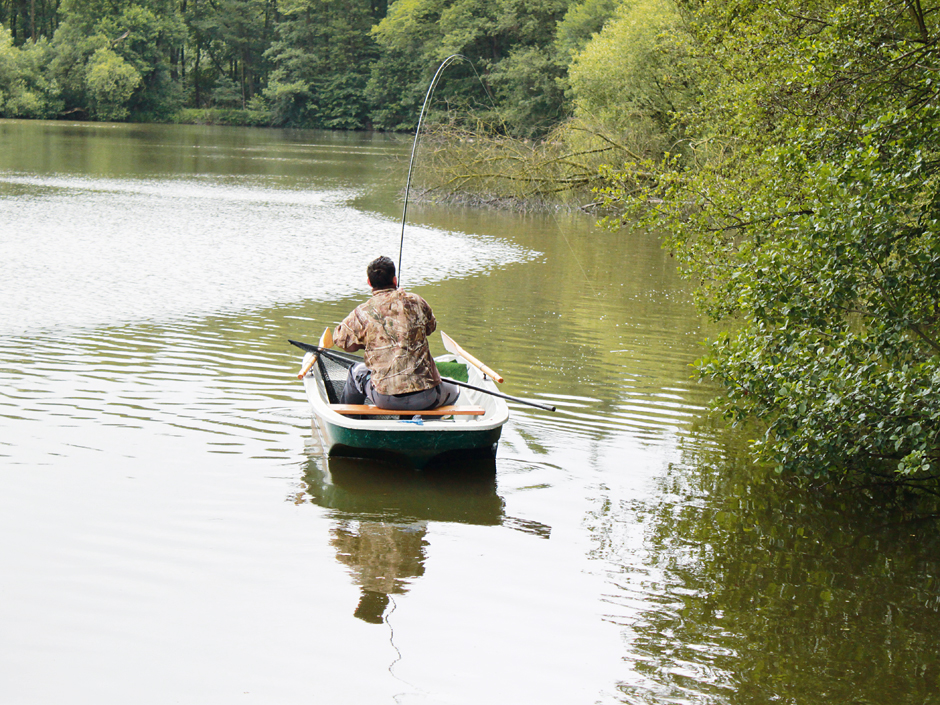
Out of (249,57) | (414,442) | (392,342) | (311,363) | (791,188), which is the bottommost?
(414,442)

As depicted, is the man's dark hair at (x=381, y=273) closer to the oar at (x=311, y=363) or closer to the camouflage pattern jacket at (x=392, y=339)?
the camouflage pattern jacket at (x=392, y=339)

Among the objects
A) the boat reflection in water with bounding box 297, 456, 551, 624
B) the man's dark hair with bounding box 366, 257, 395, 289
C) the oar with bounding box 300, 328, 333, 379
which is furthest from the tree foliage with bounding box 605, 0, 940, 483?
the oar with bounding box 300, 328, 333, 379

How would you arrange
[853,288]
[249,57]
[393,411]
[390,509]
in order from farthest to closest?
[249,57], [393,411], [390,509], [853,288]

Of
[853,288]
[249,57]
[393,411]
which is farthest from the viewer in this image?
[249,57]

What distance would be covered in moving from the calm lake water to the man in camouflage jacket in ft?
1.74

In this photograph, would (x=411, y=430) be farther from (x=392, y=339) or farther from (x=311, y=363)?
(x=311, y=363)

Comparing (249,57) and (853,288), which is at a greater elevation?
(249,57)

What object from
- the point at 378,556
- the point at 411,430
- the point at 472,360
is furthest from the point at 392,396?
the point at 378,556

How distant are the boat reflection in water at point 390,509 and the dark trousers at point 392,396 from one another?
44 centimetres

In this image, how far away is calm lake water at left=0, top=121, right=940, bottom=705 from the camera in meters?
4.18

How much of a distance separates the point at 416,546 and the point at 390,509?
0.62m

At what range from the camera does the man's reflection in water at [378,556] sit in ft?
15.8

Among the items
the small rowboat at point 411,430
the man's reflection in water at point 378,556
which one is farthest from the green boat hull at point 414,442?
the man's reflection in water at point 378,556

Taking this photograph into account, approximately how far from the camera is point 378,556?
5340mm
